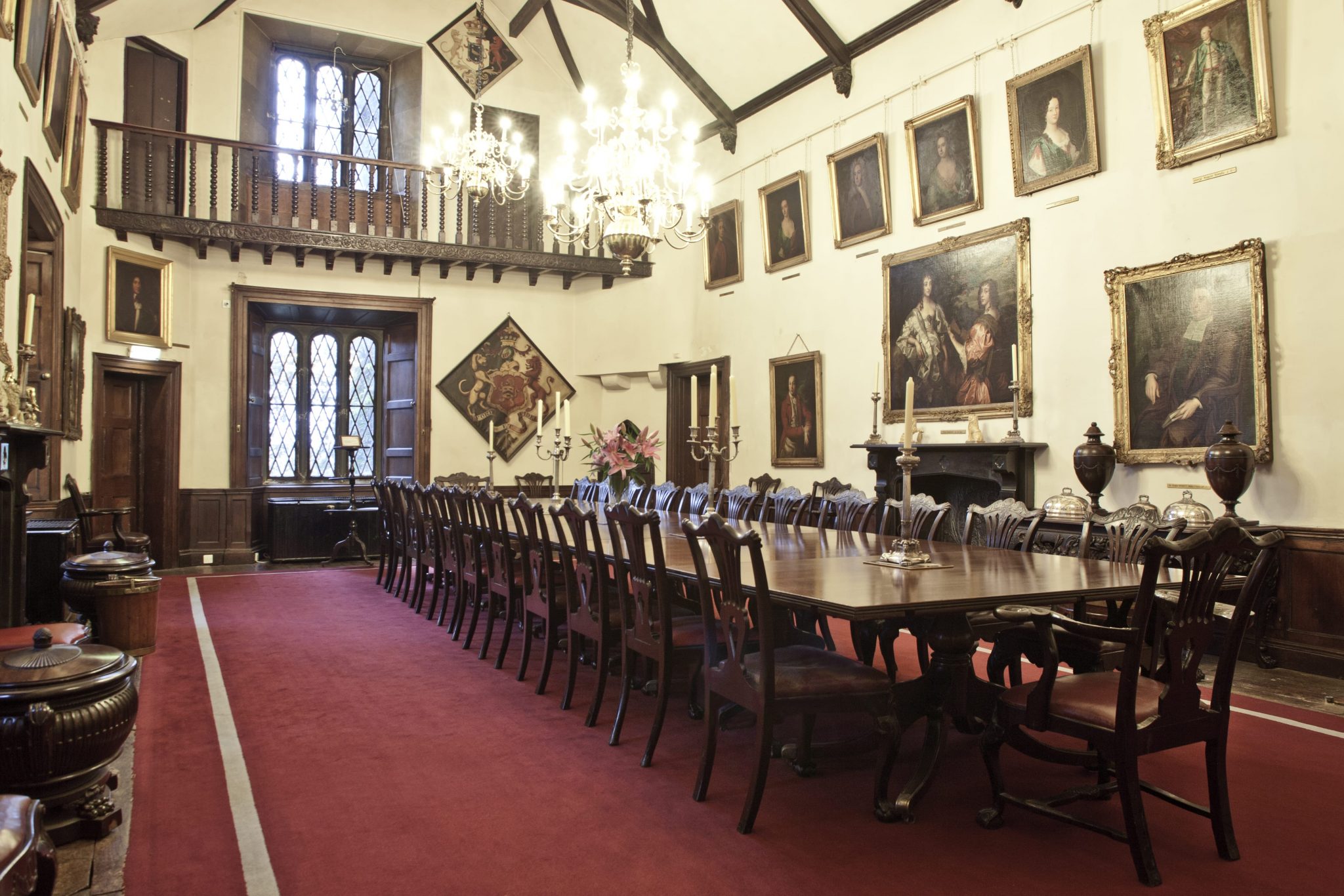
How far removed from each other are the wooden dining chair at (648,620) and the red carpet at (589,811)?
210mm

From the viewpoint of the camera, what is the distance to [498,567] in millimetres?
5289

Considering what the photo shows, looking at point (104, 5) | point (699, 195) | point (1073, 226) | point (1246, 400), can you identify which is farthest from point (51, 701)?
point (104, 5)

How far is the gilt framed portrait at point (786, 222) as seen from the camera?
9062mm

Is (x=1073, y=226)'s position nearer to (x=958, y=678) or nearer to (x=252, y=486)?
(x=958, y=678)

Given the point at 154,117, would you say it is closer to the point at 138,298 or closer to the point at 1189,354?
the point at 138,298

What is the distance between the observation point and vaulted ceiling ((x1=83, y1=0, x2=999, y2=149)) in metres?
8.28

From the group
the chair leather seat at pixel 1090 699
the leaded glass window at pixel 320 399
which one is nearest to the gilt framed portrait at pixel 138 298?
the leaded glass window at pixel 320 399

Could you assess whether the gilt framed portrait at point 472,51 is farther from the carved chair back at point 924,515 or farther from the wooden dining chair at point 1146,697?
the wooden dining chair at point 1146,697

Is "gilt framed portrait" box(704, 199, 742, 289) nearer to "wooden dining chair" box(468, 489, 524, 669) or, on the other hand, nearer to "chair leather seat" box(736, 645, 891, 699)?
"wooden dining chair" box(468, 489, 524, 669)

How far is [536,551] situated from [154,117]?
304 inches

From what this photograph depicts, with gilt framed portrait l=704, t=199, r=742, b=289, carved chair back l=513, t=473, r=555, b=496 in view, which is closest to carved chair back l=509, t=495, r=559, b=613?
gilt framed portrait l=704, t=199, r=742, b=289

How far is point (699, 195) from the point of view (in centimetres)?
622

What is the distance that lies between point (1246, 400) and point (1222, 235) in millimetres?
1024

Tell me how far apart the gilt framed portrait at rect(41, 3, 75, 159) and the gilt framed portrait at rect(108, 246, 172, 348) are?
221cm
